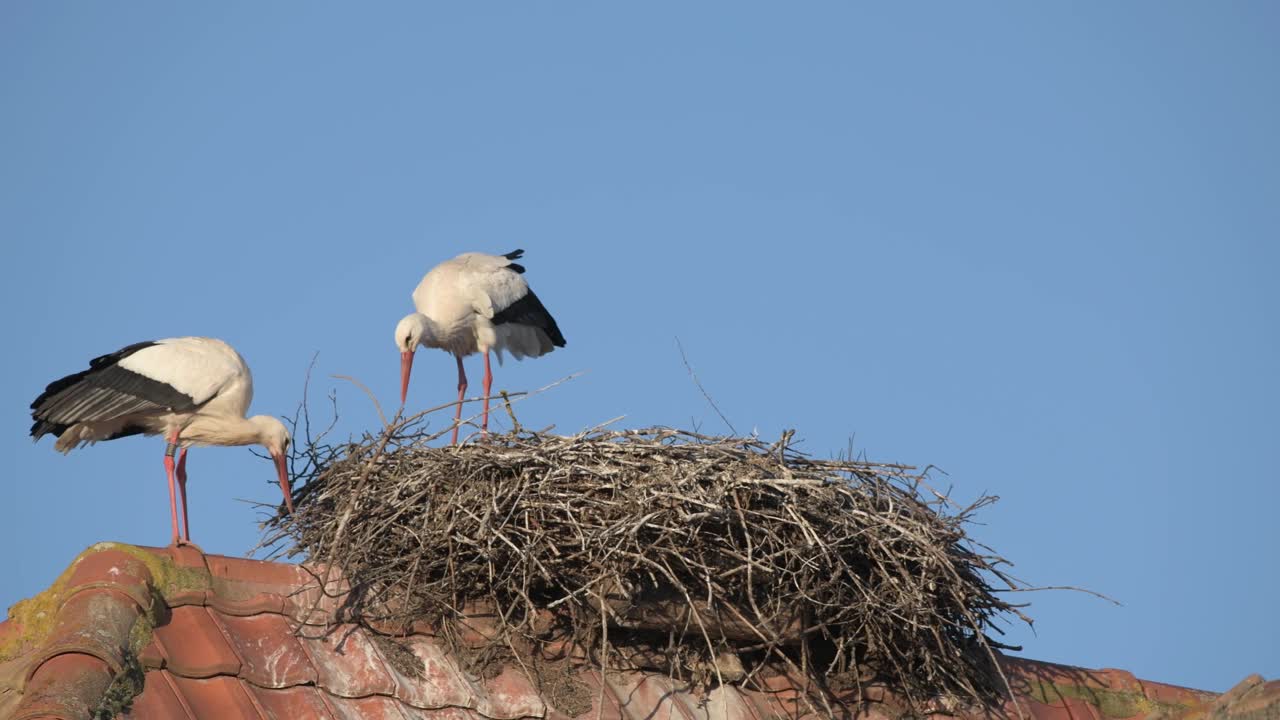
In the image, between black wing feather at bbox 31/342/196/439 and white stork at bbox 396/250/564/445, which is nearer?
black wing feather at bbox 31/342/196/439

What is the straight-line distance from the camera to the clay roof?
14.1 feet

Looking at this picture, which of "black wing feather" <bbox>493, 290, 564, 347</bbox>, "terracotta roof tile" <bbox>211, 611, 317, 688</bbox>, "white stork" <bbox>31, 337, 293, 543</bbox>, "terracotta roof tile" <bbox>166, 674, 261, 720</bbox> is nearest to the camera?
"terracotta roof tile" <bbox>166, 674, 261, 720</bbox>

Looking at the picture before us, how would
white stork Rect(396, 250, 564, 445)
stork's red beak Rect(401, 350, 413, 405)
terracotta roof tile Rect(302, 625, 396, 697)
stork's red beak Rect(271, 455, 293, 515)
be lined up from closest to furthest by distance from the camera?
terracotta roof tile Rect(302, 625, 396, 697), stork's red beak Rect(271, 455, 293, 515), stork's red beak Rect(401, 350, 413, 405), white stork Rect(396, 250, 564, 445)

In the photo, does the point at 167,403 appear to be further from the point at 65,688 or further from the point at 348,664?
the point at 65,688

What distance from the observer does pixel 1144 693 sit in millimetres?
6730

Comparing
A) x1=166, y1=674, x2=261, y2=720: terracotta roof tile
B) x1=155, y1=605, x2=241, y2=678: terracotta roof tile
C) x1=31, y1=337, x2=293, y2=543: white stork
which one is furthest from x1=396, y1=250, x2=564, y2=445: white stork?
x1=166, y1=674, x2=261, y2=720: terracotta roof tile

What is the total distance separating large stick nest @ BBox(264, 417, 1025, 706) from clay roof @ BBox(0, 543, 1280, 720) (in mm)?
146

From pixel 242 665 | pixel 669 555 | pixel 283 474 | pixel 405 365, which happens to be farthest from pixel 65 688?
pixel 405 365

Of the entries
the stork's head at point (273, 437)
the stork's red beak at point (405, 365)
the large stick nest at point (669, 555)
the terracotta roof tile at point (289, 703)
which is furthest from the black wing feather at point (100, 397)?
the terracotta roof tile at point (289, 703)

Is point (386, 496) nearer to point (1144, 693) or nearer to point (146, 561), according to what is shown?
point (146, 561)

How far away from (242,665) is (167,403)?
296 centimetres

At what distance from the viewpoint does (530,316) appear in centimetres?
1137

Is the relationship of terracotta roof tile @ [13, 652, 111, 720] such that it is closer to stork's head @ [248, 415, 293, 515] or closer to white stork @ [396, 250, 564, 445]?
stork's head @ [248, 415, 293, 515]

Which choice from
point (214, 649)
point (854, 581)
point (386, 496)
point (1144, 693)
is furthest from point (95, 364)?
point (1144, 693)
